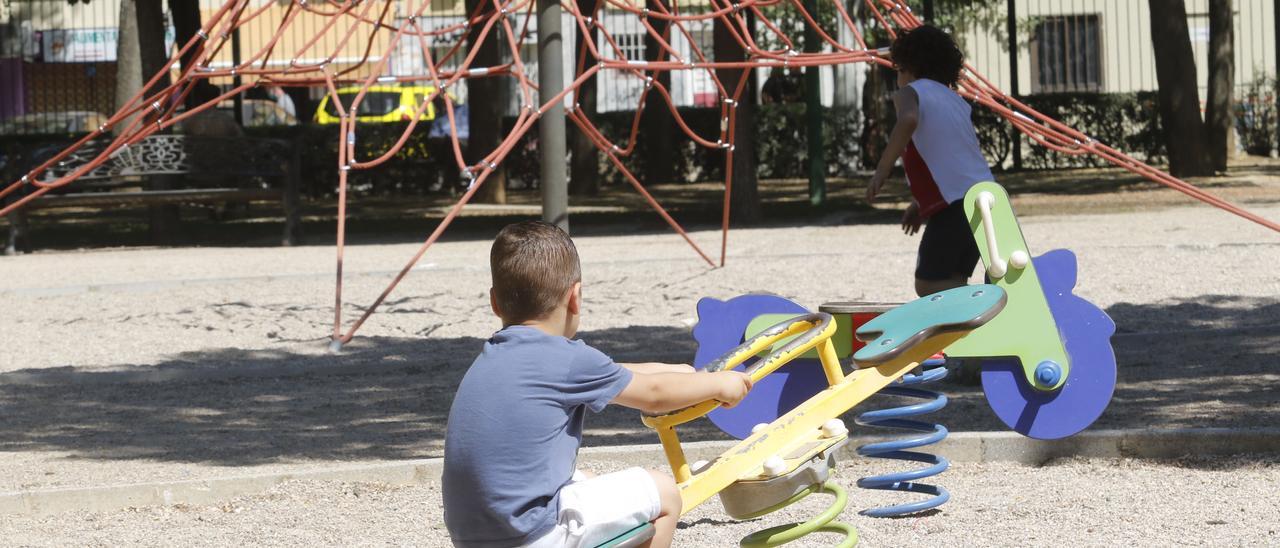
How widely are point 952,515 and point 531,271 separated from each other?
202 centimetres

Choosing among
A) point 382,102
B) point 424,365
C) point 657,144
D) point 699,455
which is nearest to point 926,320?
point 699,455

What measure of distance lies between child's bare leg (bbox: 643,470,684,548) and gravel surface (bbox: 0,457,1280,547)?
1.16 meters

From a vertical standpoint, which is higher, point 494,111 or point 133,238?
point 494,111

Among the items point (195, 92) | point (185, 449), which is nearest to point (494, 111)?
point (195, 92)

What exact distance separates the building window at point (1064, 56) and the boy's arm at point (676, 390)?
25.2 metres

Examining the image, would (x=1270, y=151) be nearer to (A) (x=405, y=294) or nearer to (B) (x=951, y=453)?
(A) (x=405, y=294)

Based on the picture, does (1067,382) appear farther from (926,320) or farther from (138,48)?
(138,48)

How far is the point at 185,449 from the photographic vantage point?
6.11m

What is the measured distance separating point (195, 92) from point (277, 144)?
10.4 ft

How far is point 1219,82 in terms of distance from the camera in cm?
2098

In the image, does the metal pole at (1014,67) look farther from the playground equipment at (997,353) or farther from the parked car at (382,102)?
the playground equipment at (997,353)

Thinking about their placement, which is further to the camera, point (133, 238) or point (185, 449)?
point (133, 238)

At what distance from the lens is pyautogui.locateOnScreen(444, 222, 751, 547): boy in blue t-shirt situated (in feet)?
10.1

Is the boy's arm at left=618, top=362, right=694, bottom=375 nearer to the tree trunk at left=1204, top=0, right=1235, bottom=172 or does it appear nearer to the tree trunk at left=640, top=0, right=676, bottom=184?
the tree trunk at left=1204, top=0, right=1235, bottom=172
